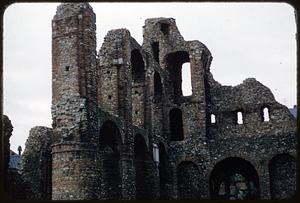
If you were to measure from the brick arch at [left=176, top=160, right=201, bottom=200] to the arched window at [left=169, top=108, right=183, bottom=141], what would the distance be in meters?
2.58

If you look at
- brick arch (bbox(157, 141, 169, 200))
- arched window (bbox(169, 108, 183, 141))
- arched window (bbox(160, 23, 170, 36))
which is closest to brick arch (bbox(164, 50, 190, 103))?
arched window (bbox(169, 108, 183, 141))

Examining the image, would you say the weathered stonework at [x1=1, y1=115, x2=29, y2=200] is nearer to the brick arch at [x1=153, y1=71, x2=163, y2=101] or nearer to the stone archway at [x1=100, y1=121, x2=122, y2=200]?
the stone archway at [x1=100, y1=121, x2=122, y2=200]

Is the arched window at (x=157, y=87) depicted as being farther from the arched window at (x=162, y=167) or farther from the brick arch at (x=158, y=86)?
the arched window at (x=162, y=167)

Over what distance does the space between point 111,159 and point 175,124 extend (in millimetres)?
8778

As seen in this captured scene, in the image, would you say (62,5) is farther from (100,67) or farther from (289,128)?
(289,128)

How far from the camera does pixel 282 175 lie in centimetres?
2217

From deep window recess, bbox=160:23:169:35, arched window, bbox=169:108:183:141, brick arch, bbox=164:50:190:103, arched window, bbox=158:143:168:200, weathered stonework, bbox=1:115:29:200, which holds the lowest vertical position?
weathered stonework, bbox=1:115:29:200

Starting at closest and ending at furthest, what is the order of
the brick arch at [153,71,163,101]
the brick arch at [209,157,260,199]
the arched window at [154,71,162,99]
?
1. the brick arch at [153,71,163,101]
2. the arched window at [154,71,162,99]
3. the brick arch at [209,157,260,199]

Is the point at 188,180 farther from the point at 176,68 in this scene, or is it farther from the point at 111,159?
the point at 111,159

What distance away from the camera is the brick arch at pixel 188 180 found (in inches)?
887

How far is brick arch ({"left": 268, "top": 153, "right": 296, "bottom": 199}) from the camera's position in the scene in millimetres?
22125

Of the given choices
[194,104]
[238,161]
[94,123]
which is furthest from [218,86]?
[94,123]

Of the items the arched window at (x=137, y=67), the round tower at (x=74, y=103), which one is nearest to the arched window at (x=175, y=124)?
the arched window at (x=137, y=67)

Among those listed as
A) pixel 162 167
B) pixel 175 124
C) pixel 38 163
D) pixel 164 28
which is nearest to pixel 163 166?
pixel 162 167
